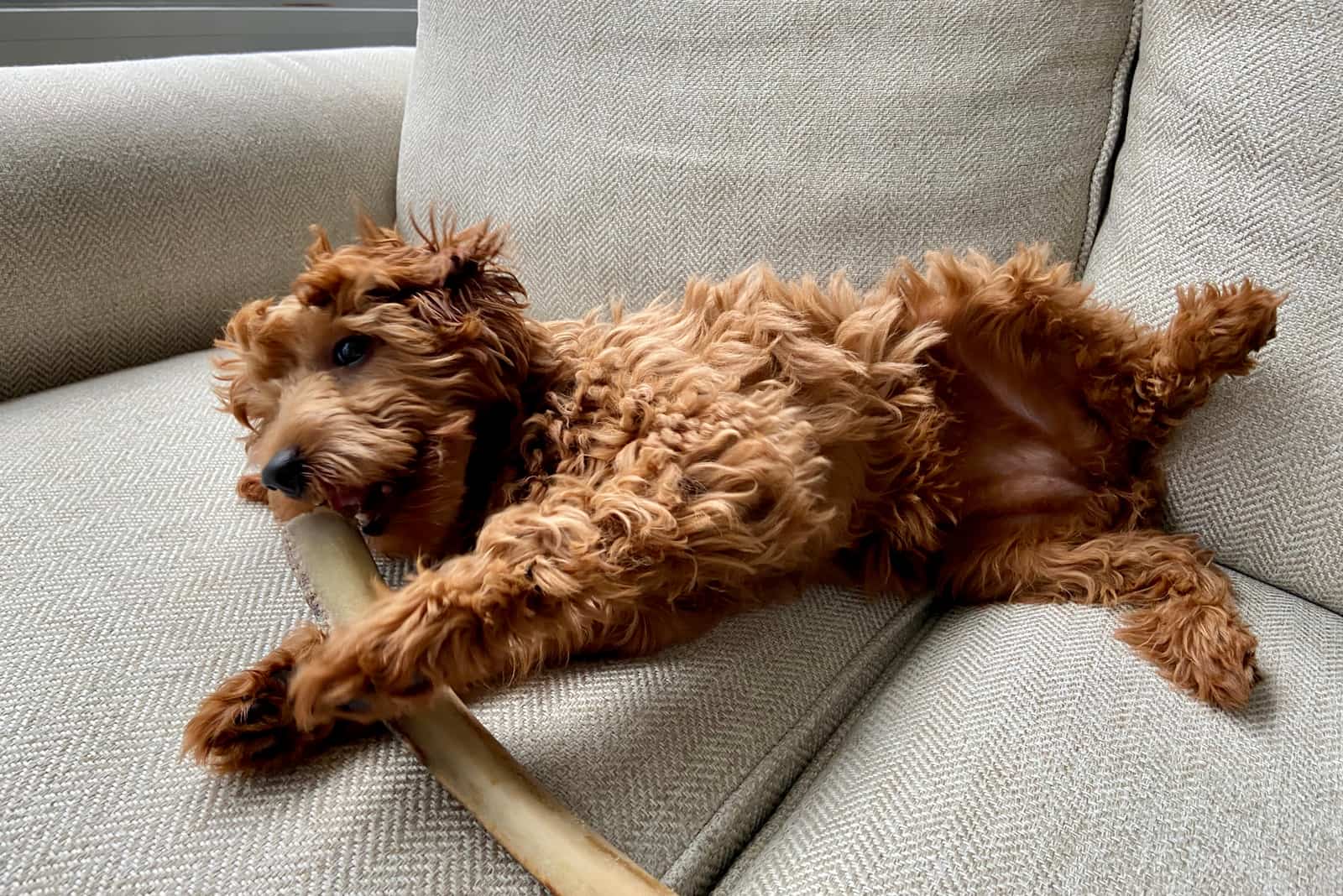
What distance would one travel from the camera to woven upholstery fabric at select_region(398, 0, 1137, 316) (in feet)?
5.05

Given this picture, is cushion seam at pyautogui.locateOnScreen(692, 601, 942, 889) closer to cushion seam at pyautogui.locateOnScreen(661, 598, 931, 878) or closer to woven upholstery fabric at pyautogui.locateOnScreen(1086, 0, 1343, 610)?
cushion seam at pyautogui.locateOnScreen(661, 598, 931, 878)

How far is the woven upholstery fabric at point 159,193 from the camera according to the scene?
65.4 inches

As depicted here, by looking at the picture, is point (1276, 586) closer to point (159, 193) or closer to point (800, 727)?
point (800, 727)

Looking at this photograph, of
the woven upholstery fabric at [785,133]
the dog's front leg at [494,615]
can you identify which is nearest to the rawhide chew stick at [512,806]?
the dog's front leg at [494,615]

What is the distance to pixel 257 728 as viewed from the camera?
960 millimetres

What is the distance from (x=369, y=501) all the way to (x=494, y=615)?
0.25 meters

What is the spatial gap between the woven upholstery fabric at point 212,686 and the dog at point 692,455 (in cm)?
6

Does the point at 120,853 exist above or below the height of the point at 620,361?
below

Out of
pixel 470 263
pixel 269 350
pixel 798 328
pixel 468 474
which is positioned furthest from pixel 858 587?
pixel 269 350

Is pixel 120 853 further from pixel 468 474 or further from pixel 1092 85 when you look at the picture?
pixel 1092 85

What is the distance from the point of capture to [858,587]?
4.56ft

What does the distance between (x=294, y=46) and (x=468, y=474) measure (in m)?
2.54

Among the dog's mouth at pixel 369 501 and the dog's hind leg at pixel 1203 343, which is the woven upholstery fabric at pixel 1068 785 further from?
the dog's mouth at pixel 369 501

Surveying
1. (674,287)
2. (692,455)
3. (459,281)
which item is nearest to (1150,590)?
(692,455)
